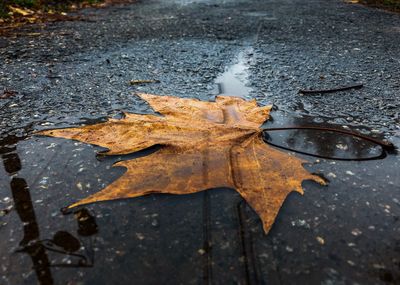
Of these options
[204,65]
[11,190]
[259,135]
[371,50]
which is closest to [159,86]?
[204,65]

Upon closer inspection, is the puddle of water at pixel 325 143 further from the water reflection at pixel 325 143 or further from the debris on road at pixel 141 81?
the debris on road at pixel 141 81

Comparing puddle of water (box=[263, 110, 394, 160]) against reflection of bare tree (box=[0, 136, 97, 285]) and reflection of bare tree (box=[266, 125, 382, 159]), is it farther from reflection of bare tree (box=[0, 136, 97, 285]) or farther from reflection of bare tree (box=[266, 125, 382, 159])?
reflection of bare tree (box=[0, 136, 97, 285])

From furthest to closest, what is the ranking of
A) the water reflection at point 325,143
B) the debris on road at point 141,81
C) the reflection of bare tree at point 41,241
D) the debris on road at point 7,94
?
1. the debris on road at point 141,81
2. the debris on road at point 7,94
3. the water reflection at point 325,143
4. the reflection of bare tree at point 41,241

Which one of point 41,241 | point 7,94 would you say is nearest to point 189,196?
point 41,241

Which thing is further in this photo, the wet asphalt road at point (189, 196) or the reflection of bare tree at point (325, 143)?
the reflection of bare tree at point (325, 143)

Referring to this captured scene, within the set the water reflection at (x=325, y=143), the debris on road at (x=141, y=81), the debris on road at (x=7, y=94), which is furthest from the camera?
the debris on road at (x=141, y=81)

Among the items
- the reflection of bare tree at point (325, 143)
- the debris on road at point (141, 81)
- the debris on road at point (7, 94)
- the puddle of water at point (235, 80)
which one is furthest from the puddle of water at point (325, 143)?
the debris on road at point (7, 94)

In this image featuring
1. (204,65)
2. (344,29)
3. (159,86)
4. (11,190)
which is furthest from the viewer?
(344,29)

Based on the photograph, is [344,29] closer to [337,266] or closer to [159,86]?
[159,86]
